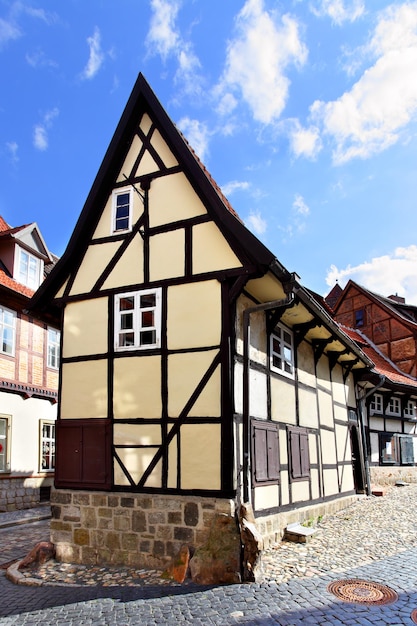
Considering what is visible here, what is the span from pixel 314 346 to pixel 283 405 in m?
2.82

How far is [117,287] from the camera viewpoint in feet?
30.5

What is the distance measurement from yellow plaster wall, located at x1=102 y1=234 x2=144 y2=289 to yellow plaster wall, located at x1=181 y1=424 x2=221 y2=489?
9.63ft

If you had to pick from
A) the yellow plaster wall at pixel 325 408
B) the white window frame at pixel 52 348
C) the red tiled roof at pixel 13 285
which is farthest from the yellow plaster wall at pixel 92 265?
the white window frame at pixel 52 348

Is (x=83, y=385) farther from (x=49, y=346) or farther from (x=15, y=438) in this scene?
(x=49, y=346)

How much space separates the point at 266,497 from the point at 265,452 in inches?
30.1

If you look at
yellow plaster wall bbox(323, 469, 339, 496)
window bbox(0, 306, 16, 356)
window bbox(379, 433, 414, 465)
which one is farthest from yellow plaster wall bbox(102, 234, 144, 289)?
window bbox(379, 433, 414, 465)

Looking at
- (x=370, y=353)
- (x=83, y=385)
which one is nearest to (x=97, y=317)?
(x=83, y=385)

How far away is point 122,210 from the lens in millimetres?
9680

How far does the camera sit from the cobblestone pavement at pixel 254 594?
5500mm

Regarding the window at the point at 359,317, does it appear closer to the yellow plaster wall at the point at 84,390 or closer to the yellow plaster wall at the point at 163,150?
the yellow plaster wall at the point at 163,150

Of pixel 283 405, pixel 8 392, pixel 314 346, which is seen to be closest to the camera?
pixel 283 405

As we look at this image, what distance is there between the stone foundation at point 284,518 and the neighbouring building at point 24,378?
913 cm

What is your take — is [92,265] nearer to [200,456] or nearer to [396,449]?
[200,456]

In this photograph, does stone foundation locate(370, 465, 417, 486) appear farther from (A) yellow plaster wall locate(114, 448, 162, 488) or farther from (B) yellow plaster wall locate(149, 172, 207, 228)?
(B) yellow plaster wall locate(149, 172, 207, 228)
